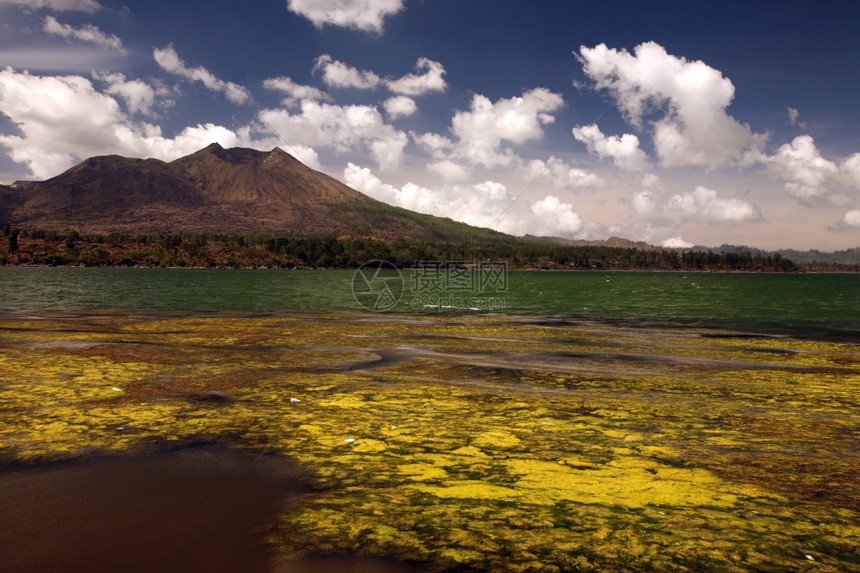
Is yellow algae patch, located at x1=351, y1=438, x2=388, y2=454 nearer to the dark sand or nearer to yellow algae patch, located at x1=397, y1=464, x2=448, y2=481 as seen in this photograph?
yellow algae patch, located at x1=397, y1=464, x2=448, y2=481

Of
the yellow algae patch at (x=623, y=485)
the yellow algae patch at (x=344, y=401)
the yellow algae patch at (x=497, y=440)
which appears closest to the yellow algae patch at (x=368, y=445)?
the yellow algae patch at (x=497, y=440)

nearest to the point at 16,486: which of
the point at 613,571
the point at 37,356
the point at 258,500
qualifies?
the point at 258,500

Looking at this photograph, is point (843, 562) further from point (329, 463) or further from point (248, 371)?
point (248, 371)

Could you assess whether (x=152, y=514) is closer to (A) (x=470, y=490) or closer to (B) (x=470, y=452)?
(A) (x=470, y=490)

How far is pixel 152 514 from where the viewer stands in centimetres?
870

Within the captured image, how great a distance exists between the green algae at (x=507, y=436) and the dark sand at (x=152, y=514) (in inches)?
21.4

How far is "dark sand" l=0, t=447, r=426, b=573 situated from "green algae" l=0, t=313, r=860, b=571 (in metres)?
0.54

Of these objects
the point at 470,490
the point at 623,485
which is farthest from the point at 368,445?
the point at 623,485

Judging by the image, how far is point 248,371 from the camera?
20625 mm

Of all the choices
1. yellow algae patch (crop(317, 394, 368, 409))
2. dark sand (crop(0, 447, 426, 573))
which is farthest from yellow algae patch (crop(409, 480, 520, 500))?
yellow algae patch (crop(317, 394, 368, 409))

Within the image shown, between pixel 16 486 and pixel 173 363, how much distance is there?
41.8 ft

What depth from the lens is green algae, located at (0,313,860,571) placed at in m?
8.02

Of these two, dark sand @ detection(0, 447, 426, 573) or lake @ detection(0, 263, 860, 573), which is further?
lake @ detection(0, 263, 860, 573)

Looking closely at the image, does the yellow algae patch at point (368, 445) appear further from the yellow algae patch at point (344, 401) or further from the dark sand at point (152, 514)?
the yellow algae patch at point (344, 401)
